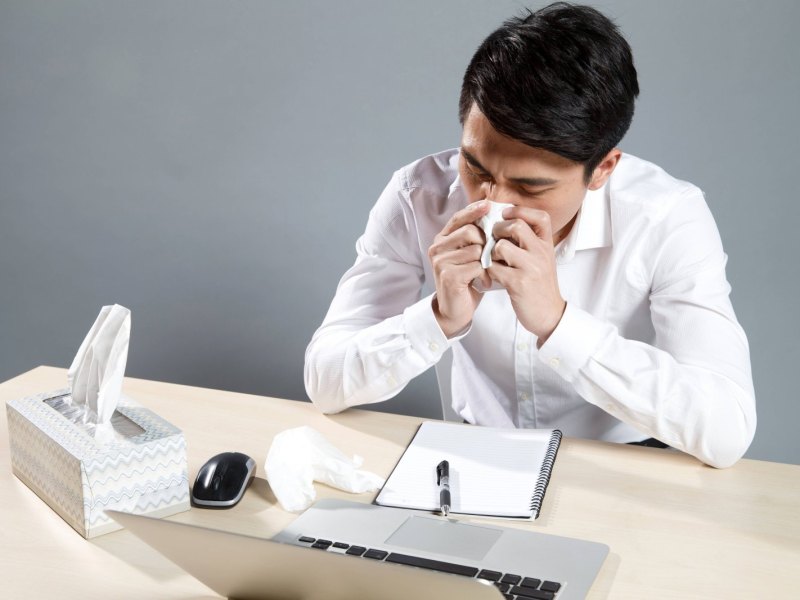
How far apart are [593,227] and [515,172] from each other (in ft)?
0.92

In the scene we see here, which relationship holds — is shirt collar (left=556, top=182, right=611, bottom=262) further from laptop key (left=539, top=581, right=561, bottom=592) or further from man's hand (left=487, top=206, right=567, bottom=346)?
laptop key (left=539, top=581, right=561, bottom=592)

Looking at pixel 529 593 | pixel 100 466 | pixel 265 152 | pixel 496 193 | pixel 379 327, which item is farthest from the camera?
pixel 265 152

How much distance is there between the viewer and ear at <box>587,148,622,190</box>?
54.5 inches

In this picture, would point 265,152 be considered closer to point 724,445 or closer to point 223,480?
point 223,480

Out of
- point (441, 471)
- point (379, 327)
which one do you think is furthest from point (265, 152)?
point (441, 471)

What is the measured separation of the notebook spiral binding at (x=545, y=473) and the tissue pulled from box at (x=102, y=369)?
0.52 metres

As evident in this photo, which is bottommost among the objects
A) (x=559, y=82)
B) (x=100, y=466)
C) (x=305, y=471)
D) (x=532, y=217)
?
(x=305, y=471)

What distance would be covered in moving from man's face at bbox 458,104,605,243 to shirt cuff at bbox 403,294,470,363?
0.19 meters

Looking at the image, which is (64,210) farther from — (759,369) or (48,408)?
(759,369)

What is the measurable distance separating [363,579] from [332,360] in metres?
0.69

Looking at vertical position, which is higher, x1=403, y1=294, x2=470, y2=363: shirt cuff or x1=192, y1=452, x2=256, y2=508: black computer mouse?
x1=403, y1=294, x2=470, y2=363: shirt cuff

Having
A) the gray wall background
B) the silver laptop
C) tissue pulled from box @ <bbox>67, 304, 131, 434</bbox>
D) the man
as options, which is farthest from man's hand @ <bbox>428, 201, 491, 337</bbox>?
the gray wall background

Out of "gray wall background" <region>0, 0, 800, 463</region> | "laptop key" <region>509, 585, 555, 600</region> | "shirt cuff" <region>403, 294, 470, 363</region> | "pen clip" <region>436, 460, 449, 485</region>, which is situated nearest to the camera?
"laptop key" <region>509, 585, 555, 600</region>

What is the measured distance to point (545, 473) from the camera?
3.78 ft
